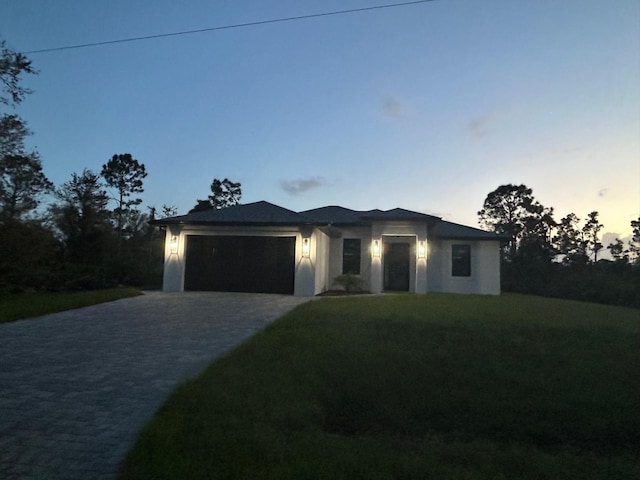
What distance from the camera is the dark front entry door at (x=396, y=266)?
19969 mm

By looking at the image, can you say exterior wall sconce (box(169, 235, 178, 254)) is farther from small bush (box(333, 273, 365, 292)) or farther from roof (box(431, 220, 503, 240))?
roof (box(431, 220, 503, 240))

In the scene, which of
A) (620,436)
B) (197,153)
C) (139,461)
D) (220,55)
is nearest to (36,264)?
(197,153)

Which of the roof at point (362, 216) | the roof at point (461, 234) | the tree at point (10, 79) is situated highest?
the tree at point (10, 79)

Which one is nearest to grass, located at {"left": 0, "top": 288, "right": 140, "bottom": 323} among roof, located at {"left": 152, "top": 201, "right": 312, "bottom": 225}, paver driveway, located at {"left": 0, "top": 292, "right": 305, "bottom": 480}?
paver driveway, located at {"left": 0, "top": 292, "right": 305, "bottom": 480}

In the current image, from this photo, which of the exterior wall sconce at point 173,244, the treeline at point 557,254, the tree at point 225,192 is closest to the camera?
the exterior wall sconce at point 173,244

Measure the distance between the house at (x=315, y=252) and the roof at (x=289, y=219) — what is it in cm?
4

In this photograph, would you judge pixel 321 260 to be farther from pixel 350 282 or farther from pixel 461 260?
pixel 461 260

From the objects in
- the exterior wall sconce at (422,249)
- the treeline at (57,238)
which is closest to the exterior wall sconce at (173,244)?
the treeline at (57,238)

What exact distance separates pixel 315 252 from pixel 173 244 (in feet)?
17.4

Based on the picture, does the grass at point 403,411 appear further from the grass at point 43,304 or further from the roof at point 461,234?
the roof at point 461,234

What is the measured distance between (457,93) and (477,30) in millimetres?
2160

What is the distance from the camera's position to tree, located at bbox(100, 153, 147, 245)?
35656mm

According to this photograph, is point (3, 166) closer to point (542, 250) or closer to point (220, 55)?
point (220, 55)

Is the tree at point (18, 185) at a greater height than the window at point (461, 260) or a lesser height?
greater
